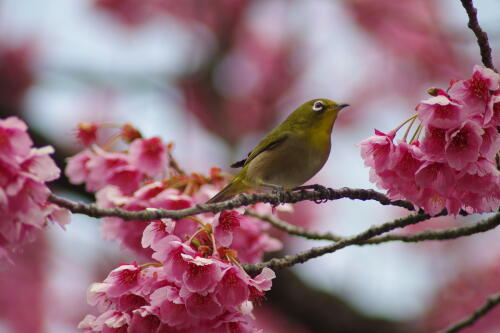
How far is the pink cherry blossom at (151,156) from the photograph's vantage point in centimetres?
327

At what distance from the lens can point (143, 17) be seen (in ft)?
33.2

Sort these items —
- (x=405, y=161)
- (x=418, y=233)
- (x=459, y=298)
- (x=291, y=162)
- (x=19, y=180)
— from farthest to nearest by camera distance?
(x=459, y=298) < (x=291, y=162) < (x=418, y=233) < (x=405, y=161) < (x=19, y=180)

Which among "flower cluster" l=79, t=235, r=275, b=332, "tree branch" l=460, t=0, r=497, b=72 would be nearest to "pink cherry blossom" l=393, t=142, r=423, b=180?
"tree branch" l=460, t=0, r=497, b=72

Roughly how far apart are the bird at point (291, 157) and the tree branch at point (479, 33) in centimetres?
144

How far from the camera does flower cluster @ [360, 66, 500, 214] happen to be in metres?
1.98

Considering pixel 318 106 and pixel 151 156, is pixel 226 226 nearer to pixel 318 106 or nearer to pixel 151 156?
pixel 151 156

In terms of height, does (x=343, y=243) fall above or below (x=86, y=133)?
above

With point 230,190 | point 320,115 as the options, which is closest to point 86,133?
point 230,190

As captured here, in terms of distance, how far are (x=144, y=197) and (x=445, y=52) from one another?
5941 millimetres

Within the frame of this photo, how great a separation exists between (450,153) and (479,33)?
0.40 m

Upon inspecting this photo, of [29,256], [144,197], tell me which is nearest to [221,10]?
A: [29,256]

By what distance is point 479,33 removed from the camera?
6.59ft

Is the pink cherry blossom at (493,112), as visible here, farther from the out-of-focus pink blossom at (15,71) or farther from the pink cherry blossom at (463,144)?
the out-of-focus pink blossom at (15,71)

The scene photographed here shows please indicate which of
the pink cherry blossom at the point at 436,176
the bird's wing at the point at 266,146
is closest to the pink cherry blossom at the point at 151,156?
the bird's wing at the point at 266,146
